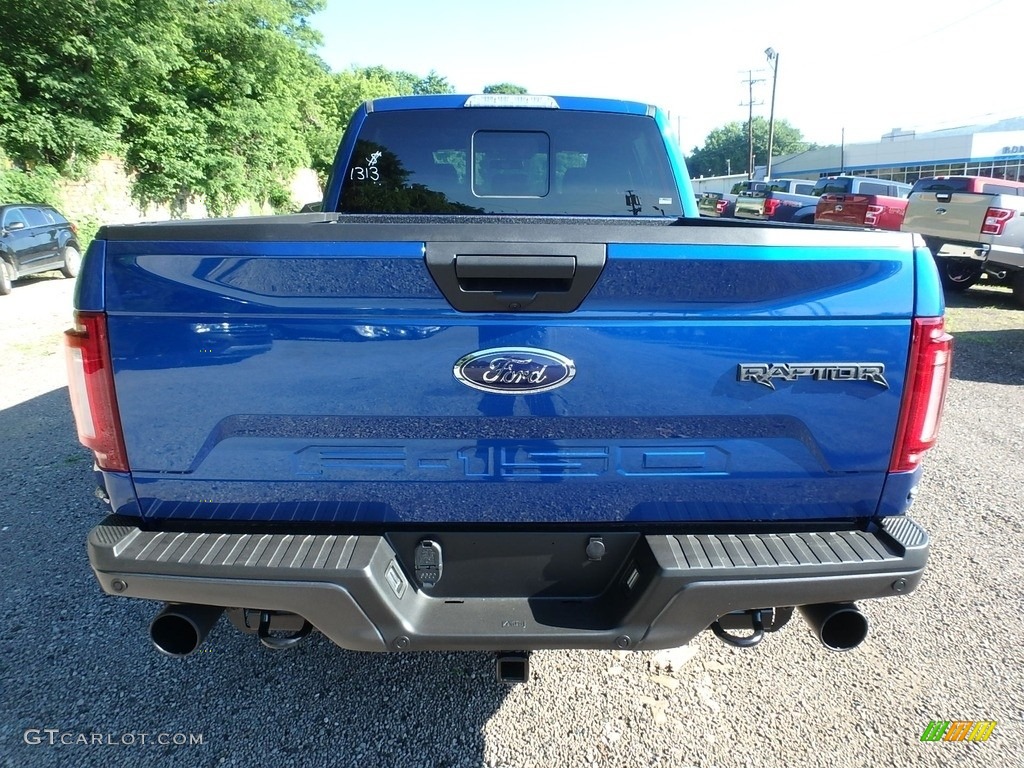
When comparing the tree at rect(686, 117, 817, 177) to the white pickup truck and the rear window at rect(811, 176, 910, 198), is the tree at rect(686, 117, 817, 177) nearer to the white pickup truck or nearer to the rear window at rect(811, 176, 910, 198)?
the rear window at rect(811, 176, 910, 198)

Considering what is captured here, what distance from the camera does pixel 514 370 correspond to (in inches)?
68.6

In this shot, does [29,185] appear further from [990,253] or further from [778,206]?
[990,253]

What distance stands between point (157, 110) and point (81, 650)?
24253mm

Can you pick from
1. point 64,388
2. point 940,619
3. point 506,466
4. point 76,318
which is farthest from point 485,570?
point 64,388

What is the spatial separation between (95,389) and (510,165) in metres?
2.39

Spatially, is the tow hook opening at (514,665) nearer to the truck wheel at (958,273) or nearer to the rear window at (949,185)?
the truck wheel at (958,273)

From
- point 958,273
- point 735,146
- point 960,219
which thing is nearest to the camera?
point 960,219

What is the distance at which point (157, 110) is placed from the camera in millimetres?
22047

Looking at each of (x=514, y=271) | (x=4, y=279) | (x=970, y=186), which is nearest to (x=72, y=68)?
(x=4, y=279)

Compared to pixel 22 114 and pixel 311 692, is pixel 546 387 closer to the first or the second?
pixel 311 692

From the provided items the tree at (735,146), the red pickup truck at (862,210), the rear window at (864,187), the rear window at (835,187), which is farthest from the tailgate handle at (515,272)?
the tree at (735,146)

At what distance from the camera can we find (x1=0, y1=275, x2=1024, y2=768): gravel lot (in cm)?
232

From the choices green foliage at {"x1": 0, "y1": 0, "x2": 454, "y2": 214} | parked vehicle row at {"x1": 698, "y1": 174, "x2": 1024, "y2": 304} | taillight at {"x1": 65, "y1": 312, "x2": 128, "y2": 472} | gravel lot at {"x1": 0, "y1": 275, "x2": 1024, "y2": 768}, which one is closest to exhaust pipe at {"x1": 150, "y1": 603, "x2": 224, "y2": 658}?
taillight at {"x1": 65, "y1": 312, "x2": 128, "y2": 472}

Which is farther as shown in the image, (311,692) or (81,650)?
(81,650)
